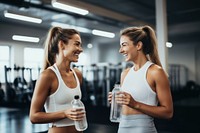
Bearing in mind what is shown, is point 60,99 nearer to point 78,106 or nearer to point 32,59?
point 78,106

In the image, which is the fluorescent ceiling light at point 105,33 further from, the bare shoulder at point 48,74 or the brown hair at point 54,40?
the bare shoulder at point 48,74

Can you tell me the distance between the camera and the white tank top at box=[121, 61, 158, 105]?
1.41 meters

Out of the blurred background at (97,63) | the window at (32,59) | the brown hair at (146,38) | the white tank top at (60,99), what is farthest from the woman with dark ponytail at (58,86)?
the window at (32,59)

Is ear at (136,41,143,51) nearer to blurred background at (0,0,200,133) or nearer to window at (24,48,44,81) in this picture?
blurred background at (0,0,200,133)

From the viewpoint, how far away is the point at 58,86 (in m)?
1.41

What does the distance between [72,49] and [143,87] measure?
0.48m

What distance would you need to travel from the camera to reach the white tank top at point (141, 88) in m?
1.41

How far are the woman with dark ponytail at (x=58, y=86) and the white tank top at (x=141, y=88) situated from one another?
0.33 meters

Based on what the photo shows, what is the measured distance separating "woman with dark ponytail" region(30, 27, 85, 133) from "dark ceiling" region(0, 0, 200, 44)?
16.2ft

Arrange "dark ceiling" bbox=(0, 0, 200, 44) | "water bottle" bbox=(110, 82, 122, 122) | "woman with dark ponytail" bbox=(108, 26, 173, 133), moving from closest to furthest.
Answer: "woman with dark ponytail" bbox=(108, 26, 173, 133)
"water bottle" bbox=(110, 82, 122, 122)
"dark ceiling" bbox=(0, 0, 200, 44)

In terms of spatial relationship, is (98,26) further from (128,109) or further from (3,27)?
(128,109)

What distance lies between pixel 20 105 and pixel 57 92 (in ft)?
21.2

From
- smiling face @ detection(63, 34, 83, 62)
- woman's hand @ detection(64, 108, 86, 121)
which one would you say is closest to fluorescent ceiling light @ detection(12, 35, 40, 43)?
smiling face @ detection(63, 34, 83, 62)

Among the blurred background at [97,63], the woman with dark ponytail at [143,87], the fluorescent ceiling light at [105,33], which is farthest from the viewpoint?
the fluorescent ceiling light at [105,33]
